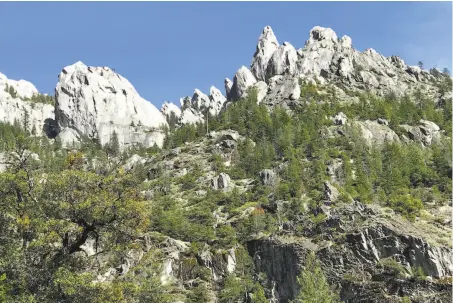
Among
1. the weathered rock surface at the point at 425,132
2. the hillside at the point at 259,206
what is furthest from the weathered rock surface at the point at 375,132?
the weathered rock surface at the point at 425,132

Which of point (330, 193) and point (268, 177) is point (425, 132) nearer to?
point (268, 177)

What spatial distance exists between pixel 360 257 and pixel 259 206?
41.6 meters

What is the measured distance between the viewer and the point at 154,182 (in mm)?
122312

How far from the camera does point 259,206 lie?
9744 centimetres

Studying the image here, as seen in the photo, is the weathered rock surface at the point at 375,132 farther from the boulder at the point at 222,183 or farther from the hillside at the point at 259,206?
the boulder at the point at 222,183

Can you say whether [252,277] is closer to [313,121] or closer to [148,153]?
[313,121]

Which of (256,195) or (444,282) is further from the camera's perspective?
(256,195)

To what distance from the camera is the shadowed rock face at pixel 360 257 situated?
51.2m

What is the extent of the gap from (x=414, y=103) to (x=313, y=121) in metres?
48.8

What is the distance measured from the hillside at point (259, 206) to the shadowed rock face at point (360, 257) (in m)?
0.17

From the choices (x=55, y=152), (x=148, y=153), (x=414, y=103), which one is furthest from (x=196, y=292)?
(x=414, y=103)

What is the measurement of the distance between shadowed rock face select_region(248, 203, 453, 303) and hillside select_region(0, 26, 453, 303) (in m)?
0.17

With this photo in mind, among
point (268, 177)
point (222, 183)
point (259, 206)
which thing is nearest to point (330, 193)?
point (259, 206)

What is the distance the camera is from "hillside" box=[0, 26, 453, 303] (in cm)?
1994
